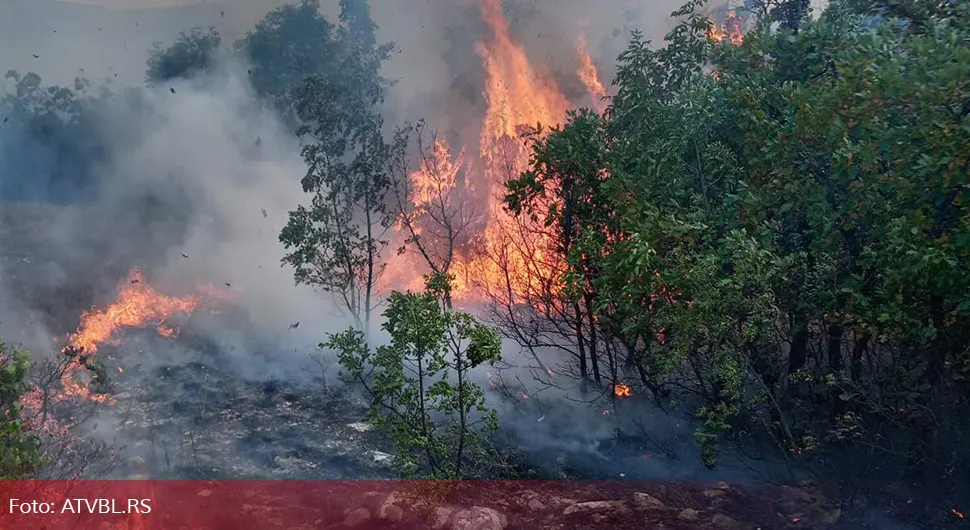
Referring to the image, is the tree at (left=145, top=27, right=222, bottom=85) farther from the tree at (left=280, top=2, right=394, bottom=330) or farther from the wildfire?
the wildfire

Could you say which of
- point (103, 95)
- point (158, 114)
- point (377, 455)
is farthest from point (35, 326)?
point (103, 95)

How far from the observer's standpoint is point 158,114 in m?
31.5

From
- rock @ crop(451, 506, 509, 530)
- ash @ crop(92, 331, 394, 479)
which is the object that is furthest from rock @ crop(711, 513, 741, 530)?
ash @ crop(92, 331, 394, 479)

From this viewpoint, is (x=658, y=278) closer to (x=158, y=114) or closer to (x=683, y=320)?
(x=683, y=320)

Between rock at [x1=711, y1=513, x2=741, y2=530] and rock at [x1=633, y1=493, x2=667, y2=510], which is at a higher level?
rock at [x1=633, y1=493, x2=667, y2=510]

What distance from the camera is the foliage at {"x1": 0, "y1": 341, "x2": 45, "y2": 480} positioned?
7613 mm

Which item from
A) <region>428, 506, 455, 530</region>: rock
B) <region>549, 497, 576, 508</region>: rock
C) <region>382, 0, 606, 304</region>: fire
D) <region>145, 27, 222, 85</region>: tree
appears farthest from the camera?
<region>145, 27, 222, 85</region>: tree

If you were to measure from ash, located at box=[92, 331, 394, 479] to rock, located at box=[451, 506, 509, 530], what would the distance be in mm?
3003

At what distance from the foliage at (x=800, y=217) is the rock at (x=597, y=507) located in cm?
180

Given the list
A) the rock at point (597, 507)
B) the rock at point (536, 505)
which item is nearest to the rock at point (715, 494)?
the rock at point (597, 507)

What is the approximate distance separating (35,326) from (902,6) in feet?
88.1

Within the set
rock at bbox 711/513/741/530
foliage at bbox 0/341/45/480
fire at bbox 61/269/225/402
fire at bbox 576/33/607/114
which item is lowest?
rock at bbox 711/513/741/530

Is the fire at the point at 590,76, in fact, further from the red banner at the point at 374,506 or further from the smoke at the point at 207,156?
the red banner at the point at 374,506

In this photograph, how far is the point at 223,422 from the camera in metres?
15.9
